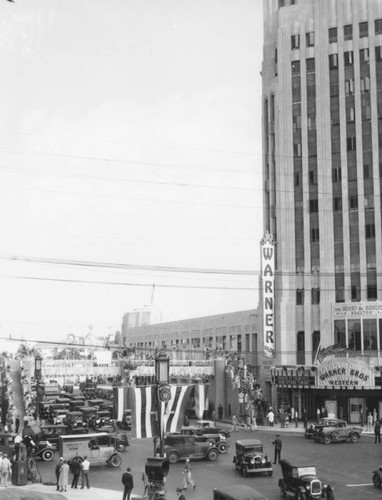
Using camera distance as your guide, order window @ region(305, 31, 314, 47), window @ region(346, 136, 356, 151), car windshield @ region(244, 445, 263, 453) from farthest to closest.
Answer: window @ region(305, 31, 314, 47) → window @ region(346, 136, 356, 151) → car windshield @ region(244, 445, 263, 453)

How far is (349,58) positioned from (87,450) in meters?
49.6

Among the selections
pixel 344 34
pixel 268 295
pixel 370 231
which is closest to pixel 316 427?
pixel 268 295

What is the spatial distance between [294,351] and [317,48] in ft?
101

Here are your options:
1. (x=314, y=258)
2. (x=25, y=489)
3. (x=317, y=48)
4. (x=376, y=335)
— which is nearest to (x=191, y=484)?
(x=25, y=489)

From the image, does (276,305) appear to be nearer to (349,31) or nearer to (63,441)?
(349,31)

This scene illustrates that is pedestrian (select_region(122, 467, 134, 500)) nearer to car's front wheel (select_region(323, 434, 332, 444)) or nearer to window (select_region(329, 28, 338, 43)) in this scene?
car's front wheel (select_region(323, 434, 332, 444))

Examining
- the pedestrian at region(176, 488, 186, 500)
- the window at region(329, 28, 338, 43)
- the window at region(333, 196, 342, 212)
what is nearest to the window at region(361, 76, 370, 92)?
the window at region(329, 28, 338, 43)

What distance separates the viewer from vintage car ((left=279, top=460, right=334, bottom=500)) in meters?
28.3

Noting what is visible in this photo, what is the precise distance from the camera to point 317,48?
7131 centimetres

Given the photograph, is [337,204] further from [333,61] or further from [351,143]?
Result: [333,61]

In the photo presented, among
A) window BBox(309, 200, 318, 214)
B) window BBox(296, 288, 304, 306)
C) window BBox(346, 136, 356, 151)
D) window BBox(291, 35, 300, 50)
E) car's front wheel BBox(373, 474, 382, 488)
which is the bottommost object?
car's front wheel BBox(373, 474, 382, 488)

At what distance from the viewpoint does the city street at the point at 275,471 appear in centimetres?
3067

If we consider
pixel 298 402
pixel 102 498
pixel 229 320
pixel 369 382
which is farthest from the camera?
pixel 229 320

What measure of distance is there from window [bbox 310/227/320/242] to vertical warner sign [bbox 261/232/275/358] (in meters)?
4.41
